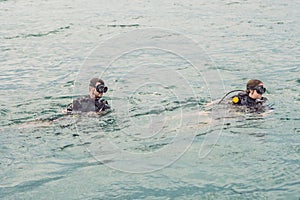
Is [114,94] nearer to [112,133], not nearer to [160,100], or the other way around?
[160,100]

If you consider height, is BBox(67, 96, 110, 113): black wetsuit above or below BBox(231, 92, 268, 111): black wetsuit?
below

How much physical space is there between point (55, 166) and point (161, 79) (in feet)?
19.1

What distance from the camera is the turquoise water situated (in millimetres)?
6984

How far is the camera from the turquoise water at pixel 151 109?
275 inches

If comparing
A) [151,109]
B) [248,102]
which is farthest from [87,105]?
[248,102]

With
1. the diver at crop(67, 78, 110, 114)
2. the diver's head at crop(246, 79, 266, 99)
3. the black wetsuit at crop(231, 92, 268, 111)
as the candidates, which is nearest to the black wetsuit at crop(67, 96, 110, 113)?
the diver at crop(67, 78, 110, 114)

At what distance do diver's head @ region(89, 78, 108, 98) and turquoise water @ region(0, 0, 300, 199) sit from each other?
18.1 inches

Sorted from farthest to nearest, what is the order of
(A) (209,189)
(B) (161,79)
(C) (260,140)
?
1. (B) (161,79)
2. (C) (260,140)
3. (A) (209,189)

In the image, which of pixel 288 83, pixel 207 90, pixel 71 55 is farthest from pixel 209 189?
pixel 71 55

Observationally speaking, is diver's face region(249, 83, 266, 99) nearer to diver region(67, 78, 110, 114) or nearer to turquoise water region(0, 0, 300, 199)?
turquoise water region(0, 0, 300, 199)

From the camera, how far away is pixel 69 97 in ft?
37.9

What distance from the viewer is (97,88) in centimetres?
947

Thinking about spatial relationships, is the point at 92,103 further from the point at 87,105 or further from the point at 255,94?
the point at 255,94

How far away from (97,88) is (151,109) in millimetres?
1359
